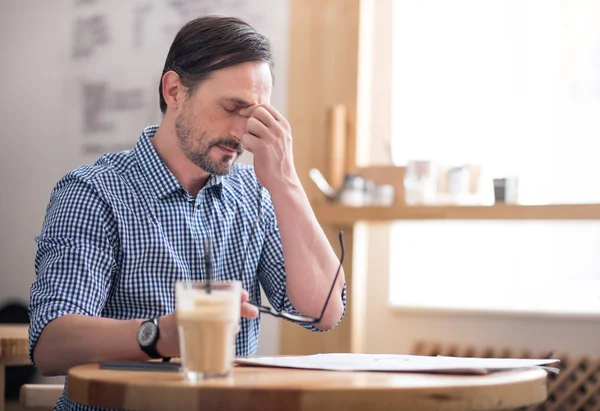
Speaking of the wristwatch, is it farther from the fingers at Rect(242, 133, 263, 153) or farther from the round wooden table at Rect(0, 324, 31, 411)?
the round wooden table at Rect(0, 324, 31, 411)

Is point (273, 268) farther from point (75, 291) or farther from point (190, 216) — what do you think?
point (75, 291)

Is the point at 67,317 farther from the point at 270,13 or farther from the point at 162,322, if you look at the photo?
the point at 270,13

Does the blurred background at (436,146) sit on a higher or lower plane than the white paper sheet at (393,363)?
higher

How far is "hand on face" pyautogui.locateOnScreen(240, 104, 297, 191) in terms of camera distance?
127 centimetres

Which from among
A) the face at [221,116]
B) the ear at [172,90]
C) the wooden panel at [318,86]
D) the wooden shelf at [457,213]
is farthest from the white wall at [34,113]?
the face at [221,116]

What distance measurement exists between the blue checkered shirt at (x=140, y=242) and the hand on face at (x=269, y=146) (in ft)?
0.36

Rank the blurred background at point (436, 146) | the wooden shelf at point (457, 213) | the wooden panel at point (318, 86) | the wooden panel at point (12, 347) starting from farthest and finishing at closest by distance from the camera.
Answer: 1. the wooden panel at point (318, 86)
2. the blurred background at point (436, 146)
3. the wooden shelf at point (457, 213)
4. the wooden panel at point (12, 347)

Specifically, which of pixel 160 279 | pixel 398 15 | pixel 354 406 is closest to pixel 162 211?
pixel 160 279

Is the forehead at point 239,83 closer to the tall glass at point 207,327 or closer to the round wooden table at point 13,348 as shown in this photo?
the tall glass at point 207,327

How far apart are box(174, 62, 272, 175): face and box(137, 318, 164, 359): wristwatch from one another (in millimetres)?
433

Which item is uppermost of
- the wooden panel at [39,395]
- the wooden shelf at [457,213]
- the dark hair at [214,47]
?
the dark hair at [214,47]

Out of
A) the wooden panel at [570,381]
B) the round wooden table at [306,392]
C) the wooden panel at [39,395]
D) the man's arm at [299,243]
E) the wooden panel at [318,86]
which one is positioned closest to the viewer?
the round wooden table at [306,392]

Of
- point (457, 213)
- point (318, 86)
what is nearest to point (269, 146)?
point (457, 213)

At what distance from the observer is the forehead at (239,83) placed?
1.32 m
